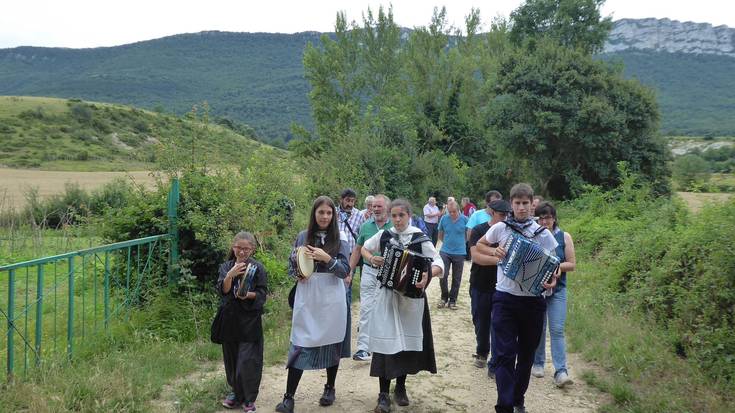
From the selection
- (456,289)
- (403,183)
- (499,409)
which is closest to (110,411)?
(499,409)

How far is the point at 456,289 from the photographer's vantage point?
9875 millimetres

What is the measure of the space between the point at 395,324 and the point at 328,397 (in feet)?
3.07

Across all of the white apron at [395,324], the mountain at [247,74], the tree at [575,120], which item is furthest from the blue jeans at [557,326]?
the mountain at [247,74]

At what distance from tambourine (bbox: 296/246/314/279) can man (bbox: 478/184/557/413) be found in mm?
1574

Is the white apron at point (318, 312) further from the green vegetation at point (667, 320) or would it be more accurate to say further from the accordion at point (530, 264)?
the green vegetation at point (667, 320)

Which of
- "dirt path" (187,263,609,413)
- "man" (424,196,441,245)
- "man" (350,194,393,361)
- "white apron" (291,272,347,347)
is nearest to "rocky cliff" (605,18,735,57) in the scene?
"man" (424,196,441,245)

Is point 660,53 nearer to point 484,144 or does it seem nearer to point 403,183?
point 484,144

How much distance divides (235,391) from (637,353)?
447 cm

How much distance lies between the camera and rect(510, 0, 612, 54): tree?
34.7m

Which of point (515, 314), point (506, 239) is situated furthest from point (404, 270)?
point (515, 314)

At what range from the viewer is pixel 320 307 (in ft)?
16.8

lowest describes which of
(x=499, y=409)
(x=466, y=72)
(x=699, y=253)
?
(x=499, y=409)

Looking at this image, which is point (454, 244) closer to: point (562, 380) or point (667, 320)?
point (667, 320)

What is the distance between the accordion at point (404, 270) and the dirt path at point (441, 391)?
1.14 metres
